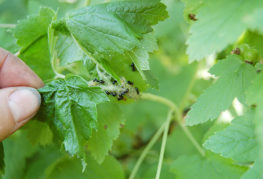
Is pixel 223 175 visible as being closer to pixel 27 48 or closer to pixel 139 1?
pixel 139 1

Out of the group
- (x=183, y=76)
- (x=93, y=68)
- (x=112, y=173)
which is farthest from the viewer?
(x=183, y=76)

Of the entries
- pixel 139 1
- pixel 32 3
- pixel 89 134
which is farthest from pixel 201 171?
pixel 32 3

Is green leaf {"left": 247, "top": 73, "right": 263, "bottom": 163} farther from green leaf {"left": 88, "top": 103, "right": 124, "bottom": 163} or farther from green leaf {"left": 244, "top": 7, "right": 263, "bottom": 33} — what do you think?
green leaf {"left": 88, "top": 103, "right": 124, "bottom": 163}

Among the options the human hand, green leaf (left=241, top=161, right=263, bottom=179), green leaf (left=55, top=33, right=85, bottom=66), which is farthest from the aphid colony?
green leaf (left=241, top=161, right=263, bottom=179)

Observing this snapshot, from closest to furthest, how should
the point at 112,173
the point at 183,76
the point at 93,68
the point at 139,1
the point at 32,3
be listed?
the point at 139,1
the point at 93,68
the point at 112,173
the point at 32,3
the point at 183,76

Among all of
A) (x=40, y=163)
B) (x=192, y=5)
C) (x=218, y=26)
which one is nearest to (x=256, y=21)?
(x=218, y=26)

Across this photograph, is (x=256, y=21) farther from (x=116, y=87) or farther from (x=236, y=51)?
(x=116, y=87)

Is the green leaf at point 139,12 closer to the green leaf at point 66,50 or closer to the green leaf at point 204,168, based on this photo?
the green leaf at point 66,50
